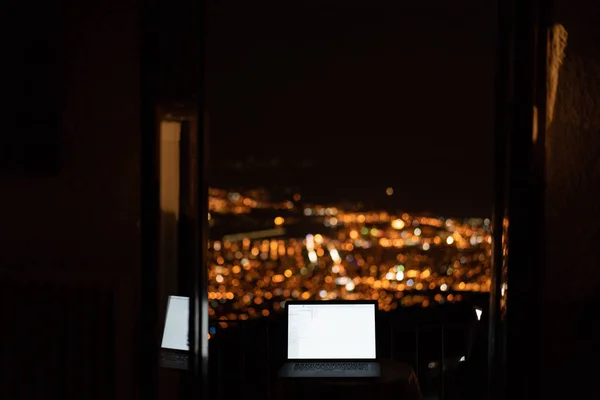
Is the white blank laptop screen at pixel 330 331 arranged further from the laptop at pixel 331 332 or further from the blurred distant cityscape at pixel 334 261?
the blurred distant cityscape at pixel 334 261

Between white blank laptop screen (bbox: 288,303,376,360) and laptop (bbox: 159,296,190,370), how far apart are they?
52cm

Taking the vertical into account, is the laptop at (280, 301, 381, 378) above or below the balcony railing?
above

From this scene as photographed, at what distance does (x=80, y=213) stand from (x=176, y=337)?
612 mm

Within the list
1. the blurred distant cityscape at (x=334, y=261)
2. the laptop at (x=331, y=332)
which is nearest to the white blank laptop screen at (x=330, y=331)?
the laptop at (x=331, y=332)

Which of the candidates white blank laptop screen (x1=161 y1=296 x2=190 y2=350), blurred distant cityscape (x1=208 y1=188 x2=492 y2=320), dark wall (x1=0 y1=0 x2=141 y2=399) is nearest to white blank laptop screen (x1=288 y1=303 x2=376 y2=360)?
white blank laptop screen (x1=161 y1=296 x2=190 y2=350)

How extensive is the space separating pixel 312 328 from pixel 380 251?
39.8 feet

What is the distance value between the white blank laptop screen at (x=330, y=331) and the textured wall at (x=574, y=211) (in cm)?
81

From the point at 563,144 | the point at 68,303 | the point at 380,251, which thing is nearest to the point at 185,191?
the point at 68,303

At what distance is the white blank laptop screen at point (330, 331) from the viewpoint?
10.2 ft

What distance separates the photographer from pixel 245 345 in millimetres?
3963

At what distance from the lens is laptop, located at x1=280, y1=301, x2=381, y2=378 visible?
3.11m

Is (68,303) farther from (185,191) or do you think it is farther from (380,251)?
(380,251)

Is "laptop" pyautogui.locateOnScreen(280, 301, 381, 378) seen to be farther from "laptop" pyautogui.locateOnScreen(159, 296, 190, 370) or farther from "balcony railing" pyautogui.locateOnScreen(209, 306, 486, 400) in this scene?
"laptop" pyautogui.locateOnScreen(159, 296, 190, 370)

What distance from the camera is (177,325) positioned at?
9.20 ft
